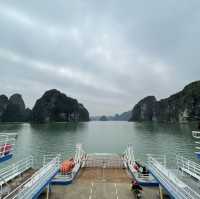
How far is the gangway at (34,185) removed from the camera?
8971mm

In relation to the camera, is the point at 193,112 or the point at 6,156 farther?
the point at 193,112

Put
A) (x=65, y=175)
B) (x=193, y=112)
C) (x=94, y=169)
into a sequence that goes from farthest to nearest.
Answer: (x=193, y=112) → (x=94, y=169) → (x=65, y=175)

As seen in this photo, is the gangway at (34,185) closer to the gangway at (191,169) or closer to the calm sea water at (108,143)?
the gangway at (191,169)

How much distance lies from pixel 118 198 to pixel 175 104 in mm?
193058

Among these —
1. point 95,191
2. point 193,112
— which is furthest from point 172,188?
point 193,112

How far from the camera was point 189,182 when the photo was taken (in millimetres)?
11156

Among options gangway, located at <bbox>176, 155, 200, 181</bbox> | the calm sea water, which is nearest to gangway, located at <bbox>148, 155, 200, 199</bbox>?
gangway, located at <bbox>176, 155, 200, 181</bbox>

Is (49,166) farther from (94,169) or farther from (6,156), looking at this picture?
(94,169)

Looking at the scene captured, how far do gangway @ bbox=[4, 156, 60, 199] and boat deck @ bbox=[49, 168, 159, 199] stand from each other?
61.3 inches

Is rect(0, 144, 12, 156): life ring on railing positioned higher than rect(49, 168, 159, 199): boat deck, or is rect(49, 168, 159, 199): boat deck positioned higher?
rect(0, 144, 12, 156): life ring on railing

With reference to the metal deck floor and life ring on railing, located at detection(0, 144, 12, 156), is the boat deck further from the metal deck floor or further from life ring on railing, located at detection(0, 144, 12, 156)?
life ring on railing, located at detection(0, 144, 12, 156)

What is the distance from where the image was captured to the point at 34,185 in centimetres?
1015

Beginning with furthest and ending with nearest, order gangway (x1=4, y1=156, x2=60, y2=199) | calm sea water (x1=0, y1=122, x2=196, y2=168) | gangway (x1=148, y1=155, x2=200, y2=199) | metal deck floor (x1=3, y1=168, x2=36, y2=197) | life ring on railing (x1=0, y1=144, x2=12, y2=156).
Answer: calm sea water (x1=0, y1=122, x2=196, y2=168)
metal deck floor (x1=3, y1=168, x2=36, y2=197)
life ring on railing (x1=0, y1=144, x2=12, y2=156)
gangway (x1=4, y1=156, x2=60, y2=199)
gangway (x1=148, y1=155, x2=200, y2=199)

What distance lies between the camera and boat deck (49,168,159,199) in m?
12.8
